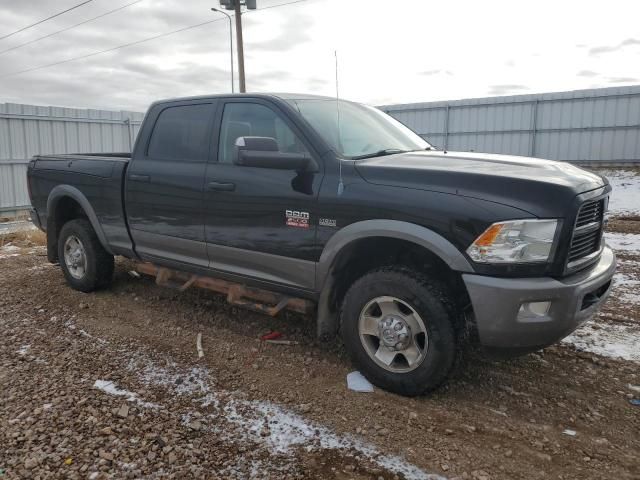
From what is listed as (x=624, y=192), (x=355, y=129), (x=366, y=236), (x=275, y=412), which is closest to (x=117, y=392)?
(x=275, y=412)

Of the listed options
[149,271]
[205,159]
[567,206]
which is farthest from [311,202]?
[149,271]

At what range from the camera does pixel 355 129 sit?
425 cm

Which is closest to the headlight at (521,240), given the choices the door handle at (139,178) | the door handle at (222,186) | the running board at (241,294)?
the running board at (241,294)

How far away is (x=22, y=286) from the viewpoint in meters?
6.36

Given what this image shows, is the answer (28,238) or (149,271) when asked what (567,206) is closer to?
(149,271)

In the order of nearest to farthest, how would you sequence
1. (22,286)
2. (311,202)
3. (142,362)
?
(311,202)
(142,362)
(22,286)

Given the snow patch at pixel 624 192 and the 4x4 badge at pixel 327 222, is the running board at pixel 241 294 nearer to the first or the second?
the 4x4 badge at pixel 327 222

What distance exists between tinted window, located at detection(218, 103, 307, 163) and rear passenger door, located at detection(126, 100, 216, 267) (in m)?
0.18

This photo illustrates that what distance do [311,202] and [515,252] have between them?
1391 millimetres

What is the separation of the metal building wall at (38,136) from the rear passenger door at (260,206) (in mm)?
12148

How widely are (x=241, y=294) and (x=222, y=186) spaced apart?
884 mm

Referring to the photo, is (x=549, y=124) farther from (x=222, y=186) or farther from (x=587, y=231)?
(x=222, y=186)

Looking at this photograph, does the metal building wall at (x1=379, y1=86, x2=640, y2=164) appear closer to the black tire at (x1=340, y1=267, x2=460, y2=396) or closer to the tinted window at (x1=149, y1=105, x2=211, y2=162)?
the tinted window at (x1=149, y1=105, x2=211, y2=162)

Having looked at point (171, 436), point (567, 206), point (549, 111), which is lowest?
point (171, 436)
